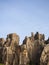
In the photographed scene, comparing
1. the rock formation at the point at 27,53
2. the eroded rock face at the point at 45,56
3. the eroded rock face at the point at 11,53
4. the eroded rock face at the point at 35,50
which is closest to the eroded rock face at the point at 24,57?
the rock formation at the point at 27,53

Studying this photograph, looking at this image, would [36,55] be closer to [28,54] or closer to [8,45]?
[28,54]

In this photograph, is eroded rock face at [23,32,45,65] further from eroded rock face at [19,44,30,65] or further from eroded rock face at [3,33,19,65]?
eroded rock face at [3,33,19,65]

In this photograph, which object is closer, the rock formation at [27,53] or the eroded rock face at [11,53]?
the rock formation at [27,53]

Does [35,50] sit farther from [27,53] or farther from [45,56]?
[45,56]

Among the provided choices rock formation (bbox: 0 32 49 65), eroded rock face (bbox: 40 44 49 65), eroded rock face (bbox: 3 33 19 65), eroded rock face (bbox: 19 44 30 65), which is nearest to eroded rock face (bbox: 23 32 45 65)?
rock formation (bbox: 0 32 49 65)

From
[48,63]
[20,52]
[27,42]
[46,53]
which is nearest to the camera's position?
[48,63]

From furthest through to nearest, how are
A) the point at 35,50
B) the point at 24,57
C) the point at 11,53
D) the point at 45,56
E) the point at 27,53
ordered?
the point at 11,53 < the point at 35,50 < the point at 27,53 < the point at 24,57 < the point at 45,56

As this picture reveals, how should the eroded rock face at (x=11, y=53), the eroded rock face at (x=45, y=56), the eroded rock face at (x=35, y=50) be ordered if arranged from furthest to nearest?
the eroded rock face at (x=11, y=53) < the eroded rock face at (x=35, y=50) < the eroded rock face at (x=45, y=56)

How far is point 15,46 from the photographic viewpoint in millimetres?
94750

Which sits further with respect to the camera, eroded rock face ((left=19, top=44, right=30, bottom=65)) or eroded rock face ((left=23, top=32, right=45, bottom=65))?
eroded rock face ((left=23, top=32, right=45, bottom=65))

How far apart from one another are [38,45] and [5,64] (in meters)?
14.3

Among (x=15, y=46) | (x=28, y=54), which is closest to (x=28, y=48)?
(x=28, y=54)

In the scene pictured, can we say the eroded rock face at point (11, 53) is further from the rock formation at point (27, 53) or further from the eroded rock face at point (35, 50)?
the eroded rock face at point (35, 50)

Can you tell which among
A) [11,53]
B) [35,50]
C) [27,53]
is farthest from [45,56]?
[11,53]
